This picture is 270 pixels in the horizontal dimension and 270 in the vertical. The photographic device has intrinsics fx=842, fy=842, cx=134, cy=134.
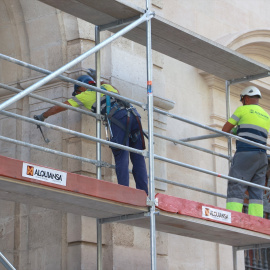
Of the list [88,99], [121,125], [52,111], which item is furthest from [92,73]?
[121,125]

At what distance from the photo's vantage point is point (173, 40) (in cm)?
1020

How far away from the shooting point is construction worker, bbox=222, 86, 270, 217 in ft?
34.8

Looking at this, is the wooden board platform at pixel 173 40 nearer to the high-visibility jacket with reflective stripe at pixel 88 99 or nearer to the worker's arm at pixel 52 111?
the high-visibility jacket with reflective stripe at pixel 88 99

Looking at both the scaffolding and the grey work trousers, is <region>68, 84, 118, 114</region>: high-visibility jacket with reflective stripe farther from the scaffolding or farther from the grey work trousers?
the grey work trousers

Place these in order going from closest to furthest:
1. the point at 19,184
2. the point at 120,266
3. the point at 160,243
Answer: the point at 19,184, the point at 120,266, the point at 160,243

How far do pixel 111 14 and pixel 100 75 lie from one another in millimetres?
1108

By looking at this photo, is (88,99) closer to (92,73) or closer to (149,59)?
(92,73)

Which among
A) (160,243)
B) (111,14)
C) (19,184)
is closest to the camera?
(19,184)

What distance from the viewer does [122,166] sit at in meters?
9.42

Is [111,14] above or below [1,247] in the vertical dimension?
above

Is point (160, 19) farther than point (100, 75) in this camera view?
No

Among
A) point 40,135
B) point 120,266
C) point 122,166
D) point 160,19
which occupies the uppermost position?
point 160,19

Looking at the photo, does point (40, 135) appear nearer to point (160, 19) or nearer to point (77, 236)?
point (77, 236)

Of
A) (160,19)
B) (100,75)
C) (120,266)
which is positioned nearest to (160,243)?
(120,266)
